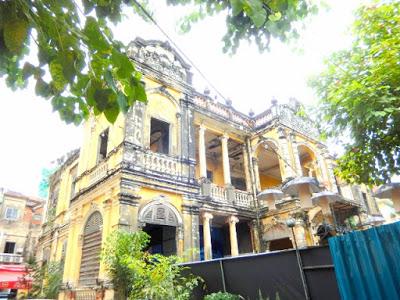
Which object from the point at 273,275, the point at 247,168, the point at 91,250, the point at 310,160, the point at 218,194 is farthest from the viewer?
the point at 310,160

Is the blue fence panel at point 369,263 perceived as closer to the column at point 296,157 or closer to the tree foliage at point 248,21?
the tree foliage at point 248,21

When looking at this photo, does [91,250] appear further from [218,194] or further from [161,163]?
[218,194]

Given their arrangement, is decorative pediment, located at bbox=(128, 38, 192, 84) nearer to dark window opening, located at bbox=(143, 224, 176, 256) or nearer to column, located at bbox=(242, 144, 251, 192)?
column, located at bbox=(242, 144, 251, 192)

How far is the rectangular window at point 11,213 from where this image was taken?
92.0 ft

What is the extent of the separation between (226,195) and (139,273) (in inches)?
260

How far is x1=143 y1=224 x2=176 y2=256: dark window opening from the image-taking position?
10094 millimetres

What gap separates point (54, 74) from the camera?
6.39ft

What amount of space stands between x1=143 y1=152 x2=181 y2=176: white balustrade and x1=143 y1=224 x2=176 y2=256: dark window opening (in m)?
2.02

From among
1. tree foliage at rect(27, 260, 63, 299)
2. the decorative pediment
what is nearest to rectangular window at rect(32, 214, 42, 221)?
tree foliage at rect(27, 260, 63, 299)

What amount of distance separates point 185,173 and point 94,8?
8573mm

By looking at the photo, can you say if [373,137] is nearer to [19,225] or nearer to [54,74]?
[54,74]

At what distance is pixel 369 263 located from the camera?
4164 millimetres

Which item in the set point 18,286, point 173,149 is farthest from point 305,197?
point 18,286

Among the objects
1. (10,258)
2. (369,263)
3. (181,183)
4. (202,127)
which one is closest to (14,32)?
(369,263)
